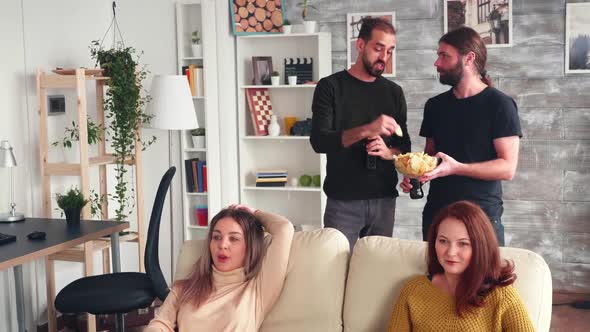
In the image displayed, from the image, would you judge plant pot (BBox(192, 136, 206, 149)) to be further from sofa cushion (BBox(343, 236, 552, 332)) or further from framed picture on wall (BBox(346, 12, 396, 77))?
sofa cushion (BBox(343, 236, 552, 332))

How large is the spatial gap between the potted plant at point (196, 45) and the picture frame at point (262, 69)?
38 centimetres

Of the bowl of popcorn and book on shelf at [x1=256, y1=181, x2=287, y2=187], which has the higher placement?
the bowl of popcorn

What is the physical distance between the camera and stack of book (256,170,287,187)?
5.31 meters

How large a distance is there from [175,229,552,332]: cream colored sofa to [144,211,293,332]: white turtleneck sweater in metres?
0.05

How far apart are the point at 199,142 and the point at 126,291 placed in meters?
1.99

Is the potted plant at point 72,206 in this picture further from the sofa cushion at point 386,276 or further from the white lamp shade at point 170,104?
the sofa cushion at point 386,276

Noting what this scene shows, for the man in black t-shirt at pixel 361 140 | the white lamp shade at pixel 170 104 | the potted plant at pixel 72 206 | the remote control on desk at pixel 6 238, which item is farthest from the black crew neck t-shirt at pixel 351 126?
the white lamp shade at pixel 170 104

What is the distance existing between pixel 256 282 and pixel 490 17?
3.00m

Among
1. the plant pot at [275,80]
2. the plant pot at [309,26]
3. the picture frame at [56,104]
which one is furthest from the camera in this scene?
the plant pot at [275,80]

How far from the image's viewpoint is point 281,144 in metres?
5.43

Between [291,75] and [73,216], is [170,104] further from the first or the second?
[73,216]

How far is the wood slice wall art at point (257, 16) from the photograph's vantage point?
5.16 m

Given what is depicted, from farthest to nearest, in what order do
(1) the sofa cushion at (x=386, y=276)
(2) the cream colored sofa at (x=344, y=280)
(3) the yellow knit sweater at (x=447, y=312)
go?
(2) the cream colored sofa at (x=344, y=280) → (1) the sofa cushion at (x=386, y=276) → (3) the yellow knit sweater at (x=447, y=312)

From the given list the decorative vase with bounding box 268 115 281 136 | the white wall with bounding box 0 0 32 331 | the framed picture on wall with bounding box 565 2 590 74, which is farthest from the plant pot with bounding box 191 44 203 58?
the framed picture on wall with bounding box 565 2 590 74
